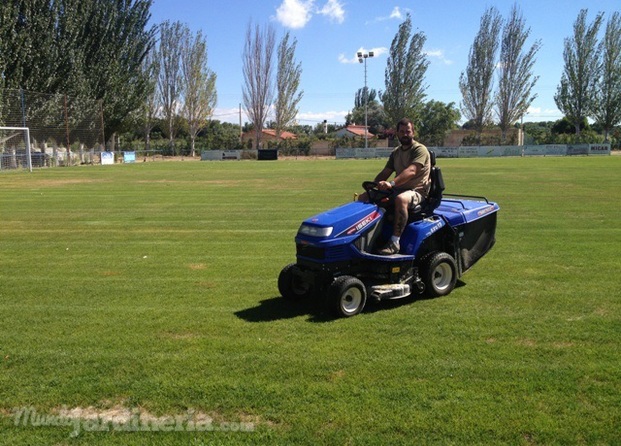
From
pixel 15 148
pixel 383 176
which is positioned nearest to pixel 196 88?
pixel 15 148

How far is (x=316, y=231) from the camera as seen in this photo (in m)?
4.78

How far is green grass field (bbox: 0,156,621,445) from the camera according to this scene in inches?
117

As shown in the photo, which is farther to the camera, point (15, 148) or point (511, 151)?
point (511, 151)

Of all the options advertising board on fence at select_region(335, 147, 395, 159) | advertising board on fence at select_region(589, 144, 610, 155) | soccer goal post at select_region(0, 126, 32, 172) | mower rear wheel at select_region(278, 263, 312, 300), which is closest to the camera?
mower rear wheel at select_region(278, 263, 312, 300)

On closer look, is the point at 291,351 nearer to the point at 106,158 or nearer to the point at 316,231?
the point at 316,231

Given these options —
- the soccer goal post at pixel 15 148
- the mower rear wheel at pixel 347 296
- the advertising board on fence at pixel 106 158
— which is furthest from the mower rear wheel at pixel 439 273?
the advertising board on fence at pixel 106 158

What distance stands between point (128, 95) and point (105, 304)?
140 feet

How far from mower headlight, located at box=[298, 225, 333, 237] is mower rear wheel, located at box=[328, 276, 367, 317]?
16.9 inches

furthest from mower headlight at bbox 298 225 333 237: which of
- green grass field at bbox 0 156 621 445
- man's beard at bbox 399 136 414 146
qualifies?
man's beard at bbox 399 136 414 146

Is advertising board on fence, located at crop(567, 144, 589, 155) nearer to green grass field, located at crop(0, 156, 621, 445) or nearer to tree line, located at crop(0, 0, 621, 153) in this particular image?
tree line, located at crop(0, 0, 621, 153)

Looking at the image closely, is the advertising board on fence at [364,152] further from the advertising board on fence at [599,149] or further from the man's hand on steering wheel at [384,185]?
the man's hand on steering wheel at [384,185]

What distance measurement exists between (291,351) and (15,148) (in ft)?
104

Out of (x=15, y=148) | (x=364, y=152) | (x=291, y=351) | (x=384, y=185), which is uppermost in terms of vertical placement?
(x=364, y=152)

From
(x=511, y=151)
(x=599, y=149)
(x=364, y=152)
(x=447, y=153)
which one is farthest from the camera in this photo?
(x=364, y=152)
